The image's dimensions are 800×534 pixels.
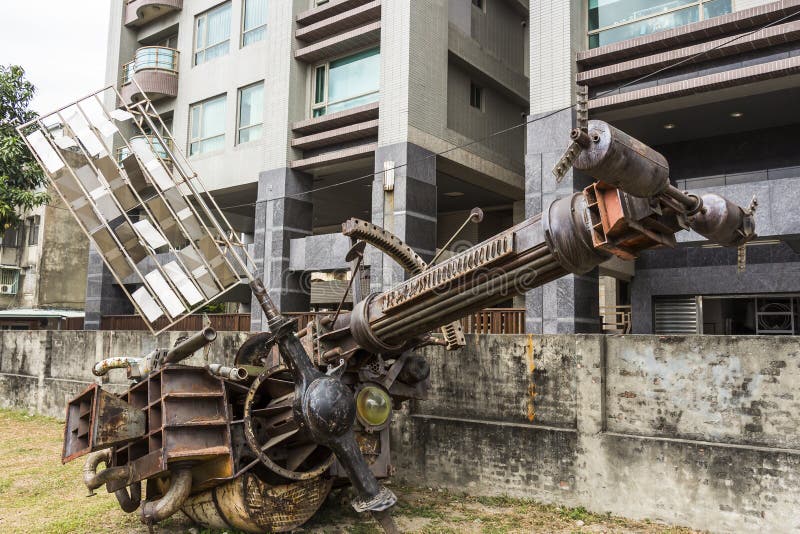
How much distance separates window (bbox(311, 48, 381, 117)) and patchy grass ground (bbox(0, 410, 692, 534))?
40.0 ft

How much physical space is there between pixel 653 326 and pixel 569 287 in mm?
5983

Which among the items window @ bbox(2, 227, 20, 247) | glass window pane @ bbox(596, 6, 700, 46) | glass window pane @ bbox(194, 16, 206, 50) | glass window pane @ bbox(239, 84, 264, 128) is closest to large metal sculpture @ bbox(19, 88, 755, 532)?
glass window pane @ bbox(596, 6, 700, 46)

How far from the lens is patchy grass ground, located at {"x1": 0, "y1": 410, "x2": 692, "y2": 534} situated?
333 inches

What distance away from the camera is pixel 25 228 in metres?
35.8

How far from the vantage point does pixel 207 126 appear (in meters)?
22.9

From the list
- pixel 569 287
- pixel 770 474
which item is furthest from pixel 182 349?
pixel 569 287

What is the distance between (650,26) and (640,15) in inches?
15.2

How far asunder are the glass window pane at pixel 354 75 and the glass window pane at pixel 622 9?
6.24m

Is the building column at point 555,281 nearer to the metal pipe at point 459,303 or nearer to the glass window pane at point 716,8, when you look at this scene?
the glass window pane at point 716,8

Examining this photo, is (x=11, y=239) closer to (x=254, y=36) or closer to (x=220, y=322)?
(x=220, y=322)

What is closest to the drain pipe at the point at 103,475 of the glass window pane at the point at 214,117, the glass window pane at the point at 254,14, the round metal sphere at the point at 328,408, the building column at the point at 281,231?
the round metal sphere at the point at 328,408

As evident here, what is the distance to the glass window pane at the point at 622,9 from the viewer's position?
14.5 meters

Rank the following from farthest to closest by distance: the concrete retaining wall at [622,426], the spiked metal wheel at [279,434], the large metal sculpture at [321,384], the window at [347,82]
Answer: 1. the window at [347,82]
2. the concrete retaining wall at [622,426]
3. the spiked metal wheel at [279,434]
4. the large metal sculpture at [321,384]

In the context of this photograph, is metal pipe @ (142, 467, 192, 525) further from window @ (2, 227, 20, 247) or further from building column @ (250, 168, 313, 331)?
window @ (2, 227, 20, 247)
